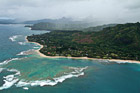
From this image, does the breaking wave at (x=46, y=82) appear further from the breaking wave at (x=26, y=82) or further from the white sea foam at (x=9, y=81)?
the white sea foam at (x=9, y=81)

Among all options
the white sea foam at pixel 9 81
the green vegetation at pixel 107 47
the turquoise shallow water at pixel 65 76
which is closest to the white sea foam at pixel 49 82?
the turquoise shallow water at pixel 65 76

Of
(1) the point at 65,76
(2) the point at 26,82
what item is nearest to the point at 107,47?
(1) the point at 65,76

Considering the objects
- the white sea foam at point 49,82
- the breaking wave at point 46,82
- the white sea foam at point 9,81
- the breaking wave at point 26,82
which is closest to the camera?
the white sea foam at point 9,81

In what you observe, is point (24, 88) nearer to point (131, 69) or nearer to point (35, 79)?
point (35, 79)

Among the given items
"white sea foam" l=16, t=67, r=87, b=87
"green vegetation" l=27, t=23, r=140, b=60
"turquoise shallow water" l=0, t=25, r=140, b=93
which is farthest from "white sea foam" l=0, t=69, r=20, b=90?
"green vegetation" l=27, t=23, r=140, b=60

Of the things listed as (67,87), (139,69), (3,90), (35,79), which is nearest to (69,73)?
(67,87)

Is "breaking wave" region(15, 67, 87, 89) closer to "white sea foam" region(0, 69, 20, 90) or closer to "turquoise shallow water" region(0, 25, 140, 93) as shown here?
"turquoise shallow water" region(0, 25, 140, 93)

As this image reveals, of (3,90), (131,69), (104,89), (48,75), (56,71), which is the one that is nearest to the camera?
(3,90)

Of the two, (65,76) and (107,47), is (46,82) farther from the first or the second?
(107,47)
